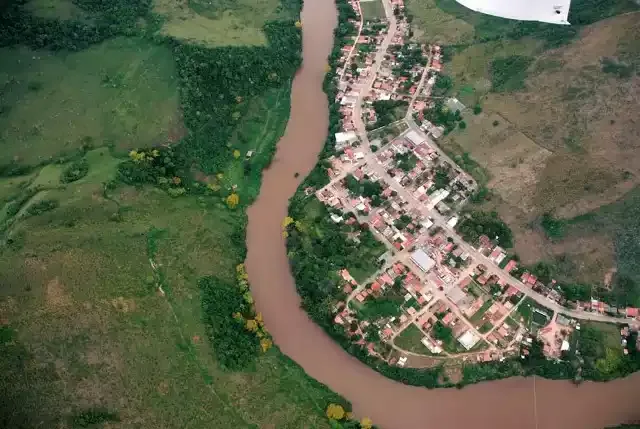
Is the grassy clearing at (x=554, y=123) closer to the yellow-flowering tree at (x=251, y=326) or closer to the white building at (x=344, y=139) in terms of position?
the white building at (x=344, y=139)

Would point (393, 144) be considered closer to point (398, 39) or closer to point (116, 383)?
point (398, 39)

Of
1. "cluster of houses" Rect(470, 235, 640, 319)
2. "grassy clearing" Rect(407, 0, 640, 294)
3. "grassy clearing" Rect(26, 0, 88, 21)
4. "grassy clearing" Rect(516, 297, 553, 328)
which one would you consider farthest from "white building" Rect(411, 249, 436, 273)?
"grassy clearing" Rect(26, 0, 88, 21)

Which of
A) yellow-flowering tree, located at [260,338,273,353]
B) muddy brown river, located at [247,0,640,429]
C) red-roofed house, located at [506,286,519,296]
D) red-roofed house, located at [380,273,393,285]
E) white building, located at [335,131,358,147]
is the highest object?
white building, located at [335,131,358,147]

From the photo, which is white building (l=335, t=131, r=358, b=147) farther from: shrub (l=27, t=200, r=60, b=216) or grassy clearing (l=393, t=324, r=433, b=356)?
shrub (l=27, t=200, r=60, b=216)

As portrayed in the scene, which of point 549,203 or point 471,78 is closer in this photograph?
point 549,203

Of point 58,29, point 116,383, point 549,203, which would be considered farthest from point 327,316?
point 58,29

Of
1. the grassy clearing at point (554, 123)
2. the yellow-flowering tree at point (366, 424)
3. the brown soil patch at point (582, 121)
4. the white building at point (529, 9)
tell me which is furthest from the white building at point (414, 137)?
the yellow-flowering tree at point (366, 424)
